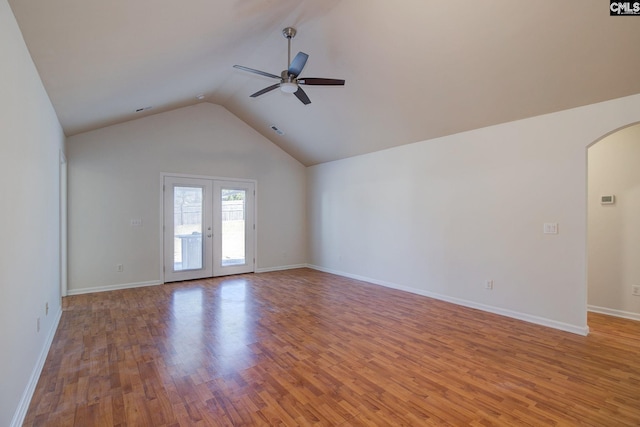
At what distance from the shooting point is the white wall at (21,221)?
1820 mm

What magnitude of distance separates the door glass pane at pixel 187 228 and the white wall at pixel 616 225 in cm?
686

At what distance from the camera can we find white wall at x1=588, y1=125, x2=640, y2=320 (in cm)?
404

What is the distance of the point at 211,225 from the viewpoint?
6.53 meters

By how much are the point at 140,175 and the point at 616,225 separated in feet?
25.6

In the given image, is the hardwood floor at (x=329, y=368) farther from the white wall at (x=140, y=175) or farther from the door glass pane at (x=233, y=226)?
the door glass pane at (x=233, y=226)

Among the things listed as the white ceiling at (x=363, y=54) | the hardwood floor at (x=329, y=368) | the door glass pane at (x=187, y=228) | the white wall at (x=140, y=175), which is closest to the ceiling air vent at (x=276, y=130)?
the white wall at (x=140, y=175)

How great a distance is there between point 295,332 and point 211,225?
12.4 feet

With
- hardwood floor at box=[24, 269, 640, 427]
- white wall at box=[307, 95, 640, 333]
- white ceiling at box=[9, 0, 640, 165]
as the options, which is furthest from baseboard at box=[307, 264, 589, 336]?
white ceiling at box=[9, 0, 640, 165]

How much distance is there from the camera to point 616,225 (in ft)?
13.7

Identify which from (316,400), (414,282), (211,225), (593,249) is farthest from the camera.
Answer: (211,225)

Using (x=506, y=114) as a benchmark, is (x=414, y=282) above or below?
below

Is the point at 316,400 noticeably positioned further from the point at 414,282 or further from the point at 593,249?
the point at 593,249

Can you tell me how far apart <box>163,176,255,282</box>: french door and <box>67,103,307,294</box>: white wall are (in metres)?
0.20

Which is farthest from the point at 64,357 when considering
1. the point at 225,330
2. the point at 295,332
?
the point at 295,332
